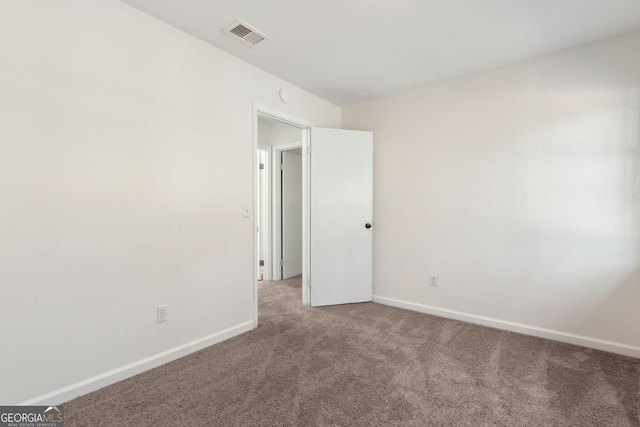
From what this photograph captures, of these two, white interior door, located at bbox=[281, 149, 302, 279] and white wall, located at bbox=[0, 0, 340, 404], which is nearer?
white wall, located at bbox=[0, 0, 340, 404]

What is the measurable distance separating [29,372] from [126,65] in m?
1.87

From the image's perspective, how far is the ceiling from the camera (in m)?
1.94

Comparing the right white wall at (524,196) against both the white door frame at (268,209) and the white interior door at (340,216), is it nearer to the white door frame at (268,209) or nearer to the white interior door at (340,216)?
the white interior door at (340,216)

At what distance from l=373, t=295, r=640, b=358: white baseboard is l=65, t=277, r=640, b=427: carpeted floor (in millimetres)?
91

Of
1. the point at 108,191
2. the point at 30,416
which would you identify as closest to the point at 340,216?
the point at 108,191

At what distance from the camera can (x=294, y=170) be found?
4.99 m

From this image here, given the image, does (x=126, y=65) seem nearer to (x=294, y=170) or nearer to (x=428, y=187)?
(x=428, y=187)

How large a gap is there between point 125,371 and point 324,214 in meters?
2.26

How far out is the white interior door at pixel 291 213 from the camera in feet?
15.7

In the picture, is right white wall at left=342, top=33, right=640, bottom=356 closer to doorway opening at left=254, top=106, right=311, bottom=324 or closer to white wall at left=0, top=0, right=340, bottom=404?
doorway opening at left=254, top=106, right=311, bottom=324

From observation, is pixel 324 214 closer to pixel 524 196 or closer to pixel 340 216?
pixel 340 216

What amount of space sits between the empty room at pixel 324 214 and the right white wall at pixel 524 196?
0.06 ft

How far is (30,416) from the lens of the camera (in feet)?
5.02

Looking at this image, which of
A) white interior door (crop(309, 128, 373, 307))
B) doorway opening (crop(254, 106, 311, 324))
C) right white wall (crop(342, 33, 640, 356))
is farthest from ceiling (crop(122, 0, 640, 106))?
doorway opening (crop(254, 106, 311, 324))
